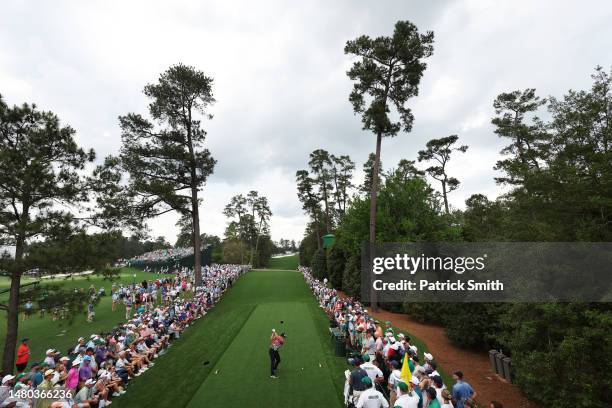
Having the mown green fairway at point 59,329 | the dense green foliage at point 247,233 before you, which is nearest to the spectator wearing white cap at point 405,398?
the mown green fairway at point 59,329

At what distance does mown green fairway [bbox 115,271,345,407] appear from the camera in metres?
9.68

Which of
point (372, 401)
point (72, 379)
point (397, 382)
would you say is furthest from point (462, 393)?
point (72, 379)

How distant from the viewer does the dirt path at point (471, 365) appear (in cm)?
1009

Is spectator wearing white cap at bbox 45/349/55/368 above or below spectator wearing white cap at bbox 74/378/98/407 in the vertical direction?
above

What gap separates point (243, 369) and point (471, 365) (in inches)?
357

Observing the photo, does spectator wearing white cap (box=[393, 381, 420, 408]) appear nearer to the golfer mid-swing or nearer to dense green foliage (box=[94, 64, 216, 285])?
the golfer mid-swing

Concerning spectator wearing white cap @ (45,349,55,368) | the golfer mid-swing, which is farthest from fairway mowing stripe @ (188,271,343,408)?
spectator wearing white cap @ (45,349,55,368)

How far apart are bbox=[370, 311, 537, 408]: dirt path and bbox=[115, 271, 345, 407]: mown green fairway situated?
4.46 m

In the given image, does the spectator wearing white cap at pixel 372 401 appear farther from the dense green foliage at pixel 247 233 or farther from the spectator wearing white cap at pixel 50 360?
the dense green foliage at pixel 247 233

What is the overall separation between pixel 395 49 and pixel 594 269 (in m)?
16.8

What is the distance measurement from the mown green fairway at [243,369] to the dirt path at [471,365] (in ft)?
14.6

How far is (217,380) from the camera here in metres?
11.0

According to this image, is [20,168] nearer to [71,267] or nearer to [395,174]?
[71,267]

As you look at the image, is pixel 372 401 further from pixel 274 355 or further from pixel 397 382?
pixel 274 355
